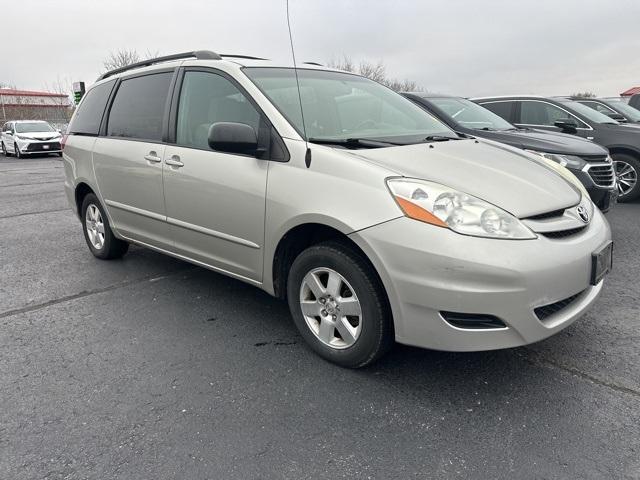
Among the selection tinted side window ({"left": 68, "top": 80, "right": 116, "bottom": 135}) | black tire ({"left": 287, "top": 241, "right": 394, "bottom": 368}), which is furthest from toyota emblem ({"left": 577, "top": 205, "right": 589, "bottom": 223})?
tinted side window ({"left": 68, "top": 80, "right": 116, "bottom": 135})

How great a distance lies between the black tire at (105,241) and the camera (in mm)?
4863

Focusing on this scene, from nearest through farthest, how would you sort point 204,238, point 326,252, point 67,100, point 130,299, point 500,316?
1. point 500,316
2. point 326,252
3. point 204,238
4. point 130,299
5. point 67,100

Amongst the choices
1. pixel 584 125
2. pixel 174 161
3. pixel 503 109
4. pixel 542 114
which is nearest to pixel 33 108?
pixel 503 109

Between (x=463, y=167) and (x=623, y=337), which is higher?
(x=463, y=167)

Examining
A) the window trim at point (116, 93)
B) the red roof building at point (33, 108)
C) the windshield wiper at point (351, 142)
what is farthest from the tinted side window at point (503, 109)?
the red roof building at point (33, 108)

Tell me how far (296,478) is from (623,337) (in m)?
2.34

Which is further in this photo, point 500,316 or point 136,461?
point 500,316

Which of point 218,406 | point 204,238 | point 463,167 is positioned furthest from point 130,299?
point 463,167

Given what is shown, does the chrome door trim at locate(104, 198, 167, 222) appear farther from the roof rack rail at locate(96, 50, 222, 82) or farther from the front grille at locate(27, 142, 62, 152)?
the front grille at locate(27, 142, 62, 152)

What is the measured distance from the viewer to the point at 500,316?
7.84ft

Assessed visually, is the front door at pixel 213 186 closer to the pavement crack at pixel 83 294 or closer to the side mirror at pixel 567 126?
the pavement crack at pixel 83 294

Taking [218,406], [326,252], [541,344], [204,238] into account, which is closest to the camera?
[218,406]

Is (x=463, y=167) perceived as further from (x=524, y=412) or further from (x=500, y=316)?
(x=524, y=412)

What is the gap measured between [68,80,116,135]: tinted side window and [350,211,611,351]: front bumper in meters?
3.33
